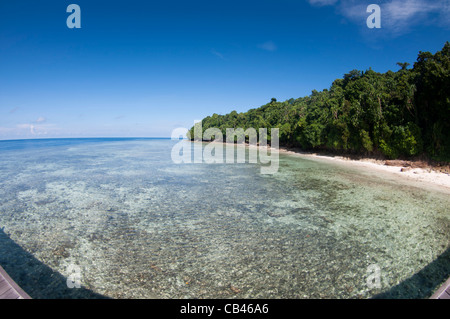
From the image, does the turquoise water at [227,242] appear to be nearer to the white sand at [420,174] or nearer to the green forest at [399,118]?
the white sand at [420,174]

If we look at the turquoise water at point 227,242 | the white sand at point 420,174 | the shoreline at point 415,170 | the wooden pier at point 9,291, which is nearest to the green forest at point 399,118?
the shoreline at point 415,170

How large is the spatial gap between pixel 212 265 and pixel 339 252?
219 inches

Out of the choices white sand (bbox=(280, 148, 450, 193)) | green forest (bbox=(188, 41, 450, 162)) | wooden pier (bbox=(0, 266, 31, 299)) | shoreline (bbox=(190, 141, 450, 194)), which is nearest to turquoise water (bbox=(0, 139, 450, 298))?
wooden pier (bbox=(0, 266, 31, 299))

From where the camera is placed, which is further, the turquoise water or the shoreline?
the shoreline

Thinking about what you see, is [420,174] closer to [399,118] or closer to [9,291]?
[399,118]

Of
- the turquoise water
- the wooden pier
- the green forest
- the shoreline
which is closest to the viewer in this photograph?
the wooden pier

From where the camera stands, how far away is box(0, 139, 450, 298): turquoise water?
265 inches

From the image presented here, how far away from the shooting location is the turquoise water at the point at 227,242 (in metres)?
6.73

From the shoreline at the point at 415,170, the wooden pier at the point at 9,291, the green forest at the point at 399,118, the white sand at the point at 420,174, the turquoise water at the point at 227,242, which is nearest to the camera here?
the wooden pier at the point at 9,291

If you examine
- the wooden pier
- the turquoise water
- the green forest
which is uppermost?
the green forest

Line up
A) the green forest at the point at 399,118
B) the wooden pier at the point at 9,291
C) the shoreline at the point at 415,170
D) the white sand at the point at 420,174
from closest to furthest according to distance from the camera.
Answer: the wooden pier at the point at 9,291, the white sand at the point at 420,174, the shoreline at the point at 415,170, the green forest at the point at 399,118

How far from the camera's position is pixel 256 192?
19.1 meters

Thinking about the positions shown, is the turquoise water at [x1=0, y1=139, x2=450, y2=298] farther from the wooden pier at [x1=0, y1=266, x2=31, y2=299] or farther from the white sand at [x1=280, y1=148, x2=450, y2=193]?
the white sand at [x1=280, y1=148, x2=450, y2=193]

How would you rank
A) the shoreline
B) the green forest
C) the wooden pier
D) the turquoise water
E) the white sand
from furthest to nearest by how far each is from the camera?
1. the green forest
2. the shoreline
3. the white sand
4. the turquoise water
5. the wooden pier
